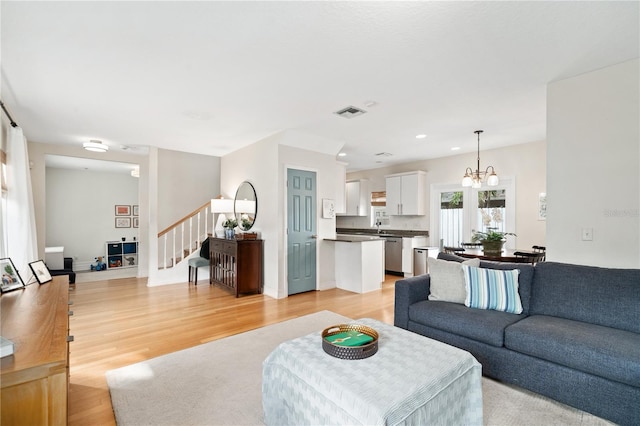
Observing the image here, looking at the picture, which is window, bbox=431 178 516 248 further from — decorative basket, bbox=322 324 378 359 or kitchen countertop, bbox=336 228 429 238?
decorative basket, bbox=322 324 378 359

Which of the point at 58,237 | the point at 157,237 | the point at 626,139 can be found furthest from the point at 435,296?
the point at 58,237

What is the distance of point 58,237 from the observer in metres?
7.67

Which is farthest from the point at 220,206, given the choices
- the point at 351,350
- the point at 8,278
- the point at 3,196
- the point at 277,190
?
the point at 351,350

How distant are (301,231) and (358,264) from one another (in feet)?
3.63

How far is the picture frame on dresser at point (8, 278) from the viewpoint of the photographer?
2033 mm

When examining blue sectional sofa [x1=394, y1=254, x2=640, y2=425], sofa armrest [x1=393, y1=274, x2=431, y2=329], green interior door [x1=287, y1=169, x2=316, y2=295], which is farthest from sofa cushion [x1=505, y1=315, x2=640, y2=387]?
green interior door [x1=287, y1=169, x2=316, y2=295]

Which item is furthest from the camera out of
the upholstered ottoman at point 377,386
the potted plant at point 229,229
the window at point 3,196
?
the potted plant at point 229,229

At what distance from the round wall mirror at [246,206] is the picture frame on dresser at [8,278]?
323 centimetres

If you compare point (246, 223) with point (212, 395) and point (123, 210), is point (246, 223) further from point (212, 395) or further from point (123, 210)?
point (123, 210)

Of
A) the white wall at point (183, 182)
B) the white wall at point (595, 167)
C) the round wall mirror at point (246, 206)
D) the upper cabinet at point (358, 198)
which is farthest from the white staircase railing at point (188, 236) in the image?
the white wall at point (595, 167)

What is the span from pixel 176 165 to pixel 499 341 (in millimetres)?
6178

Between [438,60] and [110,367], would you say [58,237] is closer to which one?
[110,367]

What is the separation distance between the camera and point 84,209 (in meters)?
7.98

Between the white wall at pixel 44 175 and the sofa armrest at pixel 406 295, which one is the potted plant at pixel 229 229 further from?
the sofa armrest at pixel 406 295
